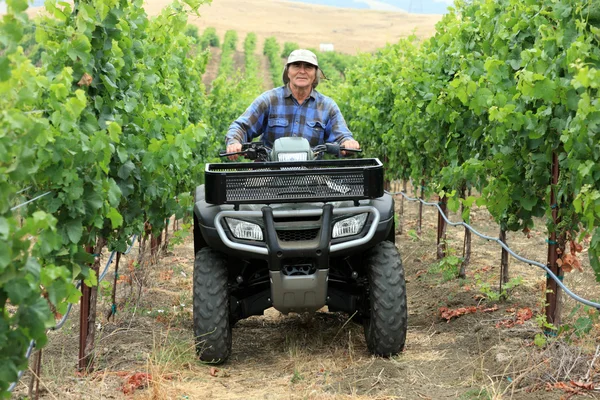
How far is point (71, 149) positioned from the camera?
3820 mm

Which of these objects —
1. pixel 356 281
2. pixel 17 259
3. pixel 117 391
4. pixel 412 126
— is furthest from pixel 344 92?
pixel 17 259

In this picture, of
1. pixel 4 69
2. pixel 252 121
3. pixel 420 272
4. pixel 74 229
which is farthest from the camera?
pixel 420 272

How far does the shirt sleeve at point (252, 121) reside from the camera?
19.9 feet

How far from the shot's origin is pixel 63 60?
446cm

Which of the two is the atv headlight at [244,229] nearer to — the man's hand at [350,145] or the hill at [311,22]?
the man's hand at [350,145]

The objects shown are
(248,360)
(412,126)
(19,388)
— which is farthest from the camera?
(412,126)

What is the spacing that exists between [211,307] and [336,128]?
6.17 feet

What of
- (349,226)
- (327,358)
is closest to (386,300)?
(349,226)

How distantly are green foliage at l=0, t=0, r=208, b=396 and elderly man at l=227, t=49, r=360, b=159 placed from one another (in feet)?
2.32

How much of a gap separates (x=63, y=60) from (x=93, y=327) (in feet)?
5.40

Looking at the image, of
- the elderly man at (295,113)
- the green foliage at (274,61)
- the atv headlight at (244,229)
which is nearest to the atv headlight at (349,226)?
the atv headlight at (244,229)

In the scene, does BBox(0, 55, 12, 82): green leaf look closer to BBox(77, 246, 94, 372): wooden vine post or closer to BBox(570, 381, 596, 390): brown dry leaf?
BBox(77, 246, 94, 372): wooden vine post

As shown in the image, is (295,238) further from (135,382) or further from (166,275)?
(166,275)

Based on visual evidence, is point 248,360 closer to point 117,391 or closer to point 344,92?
point 117,391
